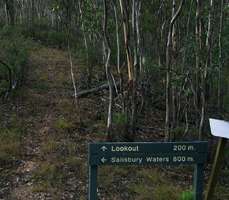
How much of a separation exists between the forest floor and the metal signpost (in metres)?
1.71

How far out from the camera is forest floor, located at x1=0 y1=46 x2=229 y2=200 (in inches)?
334

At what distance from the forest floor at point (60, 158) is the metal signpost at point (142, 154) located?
5.61ft

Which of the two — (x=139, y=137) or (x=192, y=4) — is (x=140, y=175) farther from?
(x=192, y=4)

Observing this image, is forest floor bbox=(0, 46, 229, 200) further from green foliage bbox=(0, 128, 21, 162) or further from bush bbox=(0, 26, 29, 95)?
bush bbox=(0, 26, 29, 95)

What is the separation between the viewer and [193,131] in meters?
12.2

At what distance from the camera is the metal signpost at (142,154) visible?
646 centimetres

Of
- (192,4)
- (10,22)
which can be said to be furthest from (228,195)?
(10,22)

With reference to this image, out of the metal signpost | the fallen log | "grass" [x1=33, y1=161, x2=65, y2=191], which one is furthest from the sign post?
the fallen log

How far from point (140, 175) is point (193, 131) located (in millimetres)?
3323

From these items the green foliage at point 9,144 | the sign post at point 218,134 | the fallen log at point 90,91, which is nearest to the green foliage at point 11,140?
the green foliage at point 9,144

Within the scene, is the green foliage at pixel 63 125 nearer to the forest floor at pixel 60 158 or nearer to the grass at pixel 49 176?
the forest floor at pixel 60 158

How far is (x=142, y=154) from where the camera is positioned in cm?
653

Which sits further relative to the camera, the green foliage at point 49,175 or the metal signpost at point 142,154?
the green foliage at point 49,175

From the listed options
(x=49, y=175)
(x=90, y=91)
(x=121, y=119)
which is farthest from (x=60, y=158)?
(x=90, y=91)
